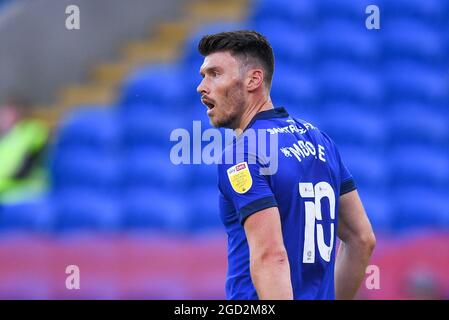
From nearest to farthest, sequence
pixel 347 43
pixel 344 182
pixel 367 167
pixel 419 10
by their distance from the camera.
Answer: pixel 344 182 → pixel 367 167 → pixel 347 43 → pixel 419 10

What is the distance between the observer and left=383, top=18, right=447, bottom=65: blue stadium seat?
9617 mm

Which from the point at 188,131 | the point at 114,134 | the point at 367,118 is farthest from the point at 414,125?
the point at 114,134

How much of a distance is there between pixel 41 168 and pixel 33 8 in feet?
5.20

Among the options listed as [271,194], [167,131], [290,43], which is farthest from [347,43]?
[271,194]

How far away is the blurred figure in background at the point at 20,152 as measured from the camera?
8.59 metres

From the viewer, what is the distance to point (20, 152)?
8711mm

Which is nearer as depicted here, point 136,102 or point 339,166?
point 339,166

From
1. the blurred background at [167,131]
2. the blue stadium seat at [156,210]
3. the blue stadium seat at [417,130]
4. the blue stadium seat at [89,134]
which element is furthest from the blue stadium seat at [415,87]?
the blue stadium seat at [89,134]

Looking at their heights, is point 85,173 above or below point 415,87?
below

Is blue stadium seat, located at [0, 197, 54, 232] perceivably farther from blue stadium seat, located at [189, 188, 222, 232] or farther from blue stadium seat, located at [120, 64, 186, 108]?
blue stadium seat, located at [120, 64, 186, 108]

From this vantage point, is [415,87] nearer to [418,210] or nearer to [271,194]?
[418,210]

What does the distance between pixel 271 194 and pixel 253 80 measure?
50 centimetres

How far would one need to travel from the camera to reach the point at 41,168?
8766 millimetres

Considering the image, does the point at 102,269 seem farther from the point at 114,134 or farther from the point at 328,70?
the point at 328,70
